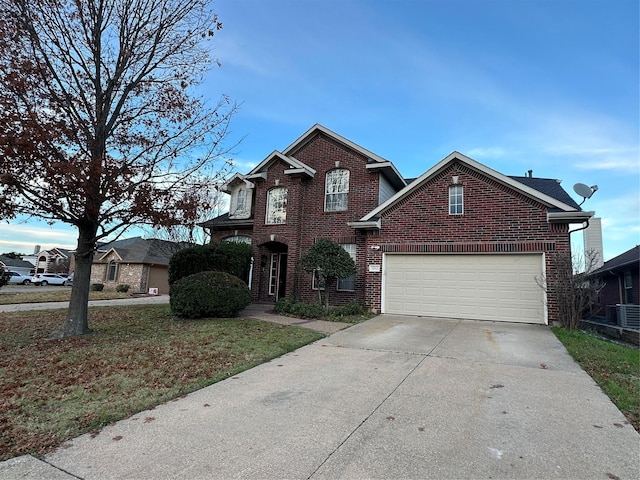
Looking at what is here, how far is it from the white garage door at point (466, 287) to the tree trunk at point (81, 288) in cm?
854

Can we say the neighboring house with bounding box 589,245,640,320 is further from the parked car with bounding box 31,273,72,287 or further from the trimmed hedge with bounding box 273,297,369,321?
the parked car with bounding box 31,273,72,287

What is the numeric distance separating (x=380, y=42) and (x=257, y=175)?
7.05 meters

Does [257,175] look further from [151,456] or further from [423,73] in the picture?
[151,456]

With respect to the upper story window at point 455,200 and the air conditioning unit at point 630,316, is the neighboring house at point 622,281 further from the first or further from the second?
the upper story window at point 455,200

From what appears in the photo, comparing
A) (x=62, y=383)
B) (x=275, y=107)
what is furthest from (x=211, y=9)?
(x=62, y=383)

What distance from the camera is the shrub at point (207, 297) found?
34.1ft

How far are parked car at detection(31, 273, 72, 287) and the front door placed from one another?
36.2m

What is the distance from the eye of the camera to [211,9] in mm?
9477

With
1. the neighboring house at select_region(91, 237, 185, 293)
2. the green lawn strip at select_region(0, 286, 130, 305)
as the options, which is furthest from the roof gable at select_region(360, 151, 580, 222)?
the neighboring house at select_region(91, 237, 185, 293)

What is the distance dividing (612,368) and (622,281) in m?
14.8

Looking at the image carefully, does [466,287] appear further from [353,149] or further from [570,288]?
[353,149]

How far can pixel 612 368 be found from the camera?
600 centimetres

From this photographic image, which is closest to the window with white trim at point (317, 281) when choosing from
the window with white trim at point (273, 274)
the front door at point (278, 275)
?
the front door at point (278, 275)

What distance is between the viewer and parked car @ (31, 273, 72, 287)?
39.8 meters
